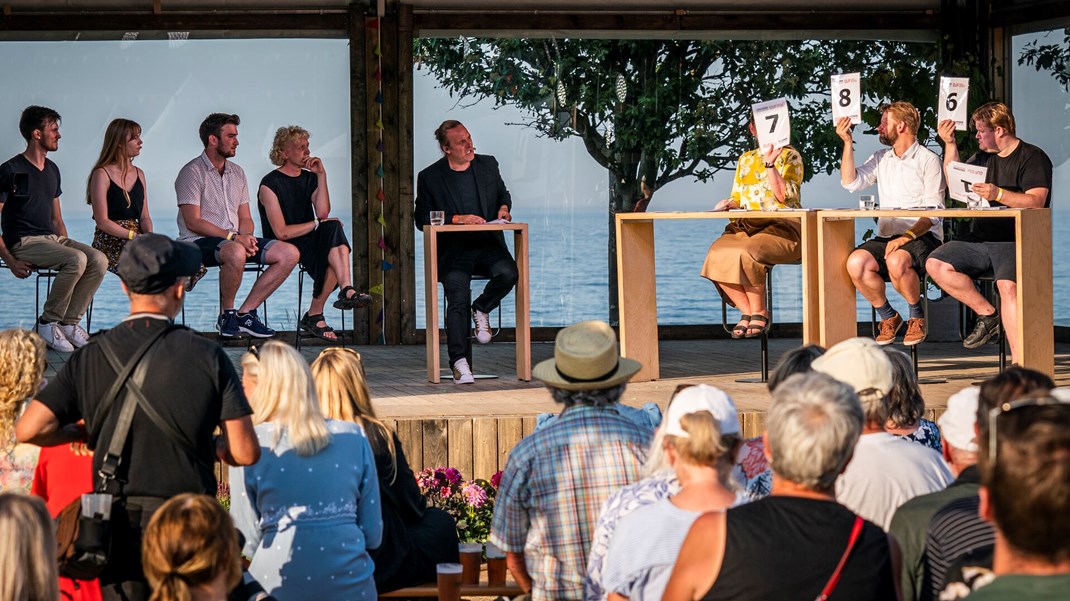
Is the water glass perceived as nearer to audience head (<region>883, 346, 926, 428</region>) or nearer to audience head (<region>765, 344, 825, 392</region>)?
audience head (<region>765, 344, 825, 392</region>)

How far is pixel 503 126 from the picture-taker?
8992 mm

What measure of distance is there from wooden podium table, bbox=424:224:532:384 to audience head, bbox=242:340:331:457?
3.05 metres

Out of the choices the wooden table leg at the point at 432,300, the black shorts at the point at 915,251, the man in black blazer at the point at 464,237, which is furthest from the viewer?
the man in black blazer at the point at 464,237

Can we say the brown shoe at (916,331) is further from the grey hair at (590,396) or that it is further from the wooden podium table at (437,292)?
the grey hair at (590,396)

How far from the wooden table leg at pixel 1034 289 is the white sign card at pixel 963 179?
10.9 inches

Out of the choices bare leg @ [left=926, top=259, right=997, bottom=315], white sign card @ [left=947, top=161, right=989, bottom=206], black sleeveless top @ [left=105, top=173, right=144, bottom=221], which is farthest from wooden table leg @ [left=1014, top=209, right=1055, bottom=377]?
black sleeveless top @ [left=105, top=173, right=144, bottom=221]

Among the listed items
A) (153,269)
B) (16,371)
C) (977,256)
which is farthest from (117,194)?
(153,269)

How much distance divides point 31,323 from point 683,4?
454 cm

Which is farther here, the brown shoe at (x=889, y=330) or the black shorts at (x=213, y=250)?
the black shorts at (x=213, y=250)

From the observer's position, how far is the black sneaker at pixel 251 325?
685cm

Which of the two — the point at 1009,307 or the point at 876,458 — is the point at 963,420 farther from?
the point at 1009,307

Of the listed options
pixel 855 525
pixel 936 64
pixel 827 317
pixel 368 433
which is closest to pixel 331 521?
pixel 368 433

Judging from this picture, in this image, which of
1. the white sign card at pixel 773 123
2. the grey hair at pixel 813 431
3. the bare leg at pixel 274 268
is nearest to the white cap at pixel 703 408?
the grey hair at pixel 813 431

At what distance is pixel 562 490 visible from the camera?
10.4 feet
